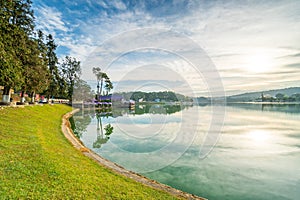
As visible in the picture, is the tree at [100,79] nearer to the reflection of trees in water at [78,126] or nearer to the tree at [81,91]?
the tree at [81,91]

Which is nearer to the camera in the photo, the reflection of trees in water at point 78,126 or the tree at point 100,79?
the reflection of trees in water at point 78,126

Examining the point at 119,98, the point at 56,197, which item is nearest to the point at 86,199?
the point at 56,197

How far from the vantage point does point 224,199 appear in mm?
6316

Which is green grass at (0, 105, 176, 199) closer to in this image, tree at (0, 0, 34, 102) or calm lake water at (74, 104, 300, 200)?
calm lake water at (74, 104, 300, 200)

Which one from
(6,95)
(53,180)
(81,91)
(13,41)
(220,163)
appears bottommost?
(220,163)

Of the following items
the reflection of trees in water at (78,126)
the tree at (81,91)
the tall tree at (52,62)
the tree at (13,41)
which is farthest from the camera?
the tree at (81,91)

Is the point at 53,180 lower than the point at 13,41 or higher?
lower

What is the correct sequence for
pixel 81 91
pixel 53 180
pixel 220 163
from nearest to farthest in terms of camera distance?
pixel 53 180, pixel 220 163, pixel 81 91

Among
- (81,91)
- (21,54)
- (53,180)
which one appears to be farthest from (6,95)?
(81,91)

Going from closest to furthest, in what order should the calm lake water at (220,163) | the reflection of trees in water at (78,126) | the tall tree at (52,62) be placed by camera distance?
the calm lake water at (220,163) < the reflection of trees in water at (78,126) < the tall tree at (52,62)

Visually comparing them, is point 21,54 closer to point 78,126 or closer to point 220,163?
point 78,126

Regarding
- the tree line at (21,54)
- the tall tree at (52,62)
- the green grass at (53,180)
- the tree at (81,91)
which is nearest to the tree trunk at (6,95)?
the tree line at (21,54)

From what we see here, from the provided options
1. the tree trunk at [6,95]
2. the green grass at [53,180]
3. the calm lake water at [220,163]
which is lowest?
the calm lake water at [220,163]

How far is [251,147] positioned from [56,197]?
13.1 meters
